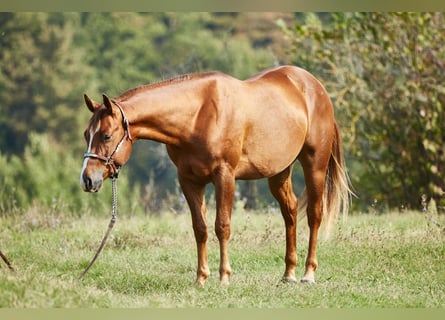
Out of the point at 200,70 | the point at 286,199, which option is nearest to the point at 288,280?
the point at 286,199

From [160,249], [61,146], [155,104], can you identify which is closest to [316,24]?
[160,249]

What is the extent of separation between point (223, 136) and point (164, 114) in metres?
0.50

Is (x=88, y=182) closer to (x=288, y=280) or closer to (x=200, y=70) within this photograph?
(x=288, y=280)

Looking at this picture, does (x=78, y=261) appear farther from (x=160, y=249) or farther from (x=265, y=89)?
(x=265, y=89)

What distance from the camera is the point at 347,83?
14.2 meters

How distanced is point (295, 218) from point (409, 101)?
18.5 ft

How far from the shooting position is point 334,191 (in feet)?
28.2

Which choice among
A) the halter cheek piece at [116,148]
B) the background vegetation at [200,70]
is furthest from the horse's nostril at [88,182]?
the background vegetation at [200,70]

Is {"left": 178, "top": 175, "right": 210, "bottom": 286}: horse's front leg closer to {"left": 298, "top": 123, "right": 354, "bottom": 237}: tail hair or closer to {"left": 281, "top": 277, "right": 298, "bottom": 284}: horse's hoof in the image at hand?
{"left": 281, "top": 277, "right": 298, "bottom": 284}: horse's hoof

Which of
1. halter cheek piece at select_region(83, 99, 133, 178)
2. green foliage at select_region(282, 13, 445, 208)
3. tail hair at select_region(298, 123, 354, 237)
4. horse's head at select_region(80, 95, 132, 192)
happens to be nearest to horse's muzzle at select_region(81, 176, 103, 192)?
horse's head at select_region(80, 95, 132, 192)

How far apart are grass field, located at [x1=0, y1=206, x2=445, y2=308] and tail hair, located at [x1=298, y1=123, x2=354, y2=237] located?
1.77 ft

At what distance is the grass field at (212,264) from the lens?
22.3 ft

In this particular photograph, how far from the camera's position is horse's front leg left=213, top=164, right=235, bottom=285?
7.32 meters

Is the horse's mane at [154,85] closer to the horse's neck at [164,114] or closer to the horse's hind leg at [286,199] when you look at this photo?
the horse's neck at [164,114]
